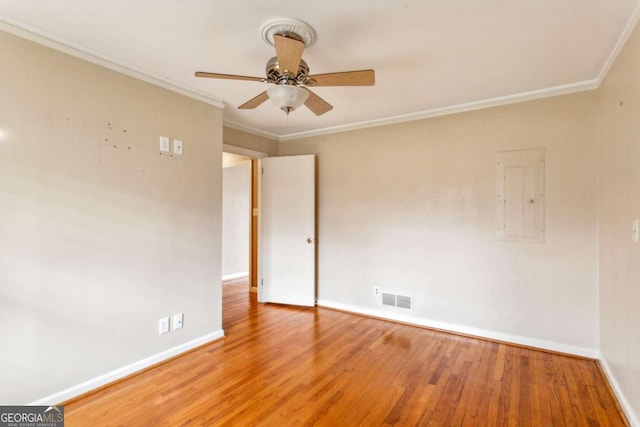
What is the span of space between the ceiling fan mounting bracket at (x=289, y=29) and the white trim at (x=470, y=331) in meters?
2.97

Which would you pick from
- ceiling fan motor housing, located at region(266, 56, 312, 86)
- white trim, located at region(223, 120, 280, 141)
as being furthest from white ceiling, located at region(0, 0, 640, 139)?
white trim, located at region(223, 120, 280, 141)

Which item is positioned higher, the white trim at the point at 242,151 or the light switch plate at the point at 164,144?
the white trim at the point at 242,151

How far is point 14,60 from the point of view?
5.90 feet

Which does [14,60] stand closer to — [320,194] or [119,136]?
[119,136]

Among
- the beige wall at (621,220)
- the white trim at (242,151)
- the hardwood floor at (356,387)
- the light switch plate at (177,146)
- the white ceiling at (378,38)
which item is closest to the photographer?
the white ceiling at (378,38)

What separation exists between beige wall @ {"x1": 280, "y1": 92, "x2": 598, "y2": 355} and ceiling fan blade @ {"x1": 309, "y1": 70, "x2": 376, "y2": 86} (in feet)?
5.95

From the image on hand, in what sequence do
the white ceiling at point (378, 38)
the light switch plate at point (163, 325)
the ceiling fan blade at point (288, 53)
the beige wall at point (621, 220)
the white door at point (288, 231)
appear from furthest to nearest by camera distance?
the white door at point (288, 231)
the light switch plate at point (163, 325)
the beige wall at point (621, 220)
the white ceiling at point (378, 38)
the ceiling fan blade at point (288, 53)

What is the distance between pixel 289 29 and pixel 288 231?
8.76 ft

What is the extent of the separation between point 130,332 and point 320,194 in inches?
102

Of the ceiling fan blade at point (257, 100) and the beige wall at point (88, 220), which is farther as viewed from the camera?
the ceiling fan blade at point (257, 100)

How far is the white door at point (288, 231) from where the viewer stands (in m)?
3.98

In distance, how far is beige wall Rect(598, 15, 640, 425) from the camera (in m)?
1.74

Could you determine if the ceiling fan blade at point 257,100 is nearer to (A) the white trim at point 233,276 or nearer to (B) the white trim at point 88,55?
(B) the white trim at point 88,55

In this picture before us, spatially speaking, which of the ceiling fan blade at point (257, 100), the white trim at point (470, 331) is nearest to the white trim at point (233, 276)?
the white trim at point (470, 331)
